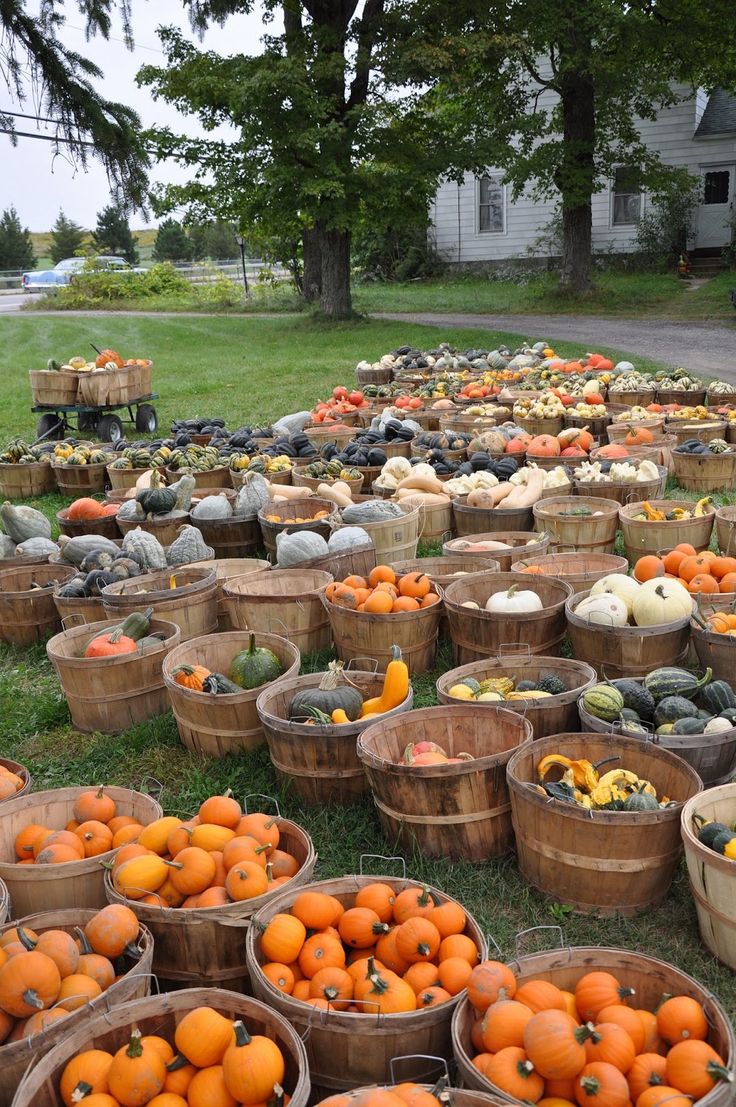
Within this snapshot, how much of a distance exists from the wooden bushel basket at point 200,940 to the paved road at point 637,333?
39.5ft

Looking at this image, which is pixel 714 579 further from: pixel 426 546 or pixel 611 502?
pixel 426 546

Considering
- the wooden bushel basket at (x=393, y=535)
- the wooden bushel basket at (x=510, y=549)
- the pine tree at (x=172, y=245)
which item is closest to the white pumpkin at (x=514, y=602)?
the wooden bushel basket at (x=510, y=549)

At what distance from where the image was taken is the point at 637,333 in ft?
62.6

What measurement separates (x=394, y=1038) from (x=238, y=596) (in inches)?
119

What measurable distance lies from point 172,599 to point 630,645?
2510mm

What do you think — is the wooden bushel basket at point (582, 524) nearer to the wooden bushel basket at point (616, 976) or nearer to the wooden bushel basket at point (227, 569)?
the wooden bushel basket at point (227, 569)

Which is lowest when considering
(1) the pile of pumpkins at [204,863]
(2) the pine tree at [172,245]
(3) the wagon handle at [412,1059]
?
(3) the wagon handle at [412,1059]

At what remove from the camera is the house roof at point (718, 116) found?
2794cm

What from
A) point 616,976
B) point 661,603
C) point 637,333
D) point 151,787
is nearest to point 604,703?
point 661,603

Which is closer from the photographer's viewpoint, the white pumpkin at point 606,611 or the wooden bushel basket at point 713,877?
the wooden bushel basket at point 713,877

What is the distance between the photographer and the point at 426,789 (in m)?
3.49

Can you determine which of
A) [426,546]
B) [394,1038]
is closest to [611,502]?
[426,546]

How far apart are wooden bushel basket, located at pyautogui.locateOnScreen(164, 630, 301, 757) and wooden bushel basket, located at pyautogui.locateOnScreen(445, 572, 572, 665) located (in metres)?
0.93

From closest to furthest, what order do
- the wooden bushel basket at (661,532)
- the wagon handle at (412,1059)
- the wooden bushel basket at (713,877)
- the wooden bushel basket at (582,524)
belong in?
the wagon handle at (412,1059)
the wooden bushel basket at (713,877)
the wooden bushel basket at (661,532)
the wooden bushel basket at (582,524)
